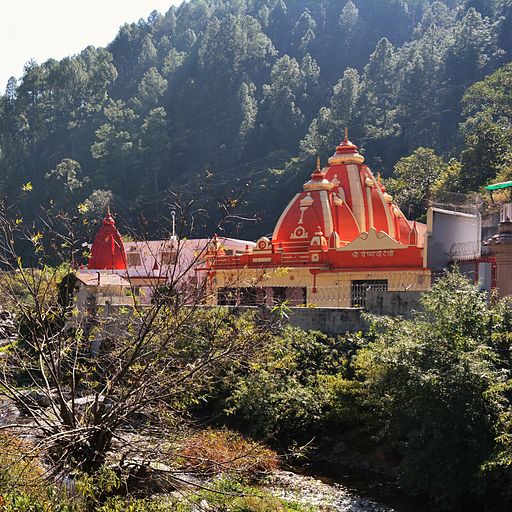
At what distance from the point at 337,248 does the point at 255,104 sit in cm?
5908

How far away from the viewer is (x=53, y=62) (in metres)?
101

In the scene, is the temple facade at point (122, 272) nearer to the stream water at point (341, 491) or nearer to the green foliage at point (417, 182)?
the stream water at point (341, 491)

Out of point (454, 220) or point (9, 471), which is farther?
point (454, 220)

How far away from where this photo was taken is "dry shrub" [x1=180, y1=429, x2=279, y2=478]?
11.0 m

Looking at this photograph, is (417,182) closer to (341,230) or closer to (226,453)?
(341,230)

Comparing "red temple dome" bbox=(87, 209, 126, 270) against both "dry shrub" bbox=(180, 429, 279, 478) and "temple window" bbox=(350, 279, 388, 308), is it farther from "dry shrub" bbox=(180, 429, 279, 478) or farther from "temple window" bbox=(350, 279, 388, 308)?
"dry shrub" bbox=(180, 429, 279, 478)

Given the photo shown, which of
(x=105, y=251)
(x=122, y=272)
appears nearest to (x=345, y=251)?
(x=122, y=272)

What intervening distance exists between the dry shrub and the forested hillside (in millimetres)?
36711

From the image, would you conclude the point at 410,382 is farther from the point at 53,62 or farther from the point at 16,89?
the point at 53,62

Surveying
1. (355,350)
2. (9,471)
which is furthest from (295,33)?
(9,471)

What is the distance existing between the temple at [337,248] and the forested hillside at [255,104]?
65.1 feet

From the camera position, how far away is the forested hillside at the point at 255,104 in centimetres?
6938

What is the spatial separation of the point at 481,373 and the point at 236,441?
5.28 m

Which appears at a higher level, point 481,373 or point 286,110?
point 286,110
